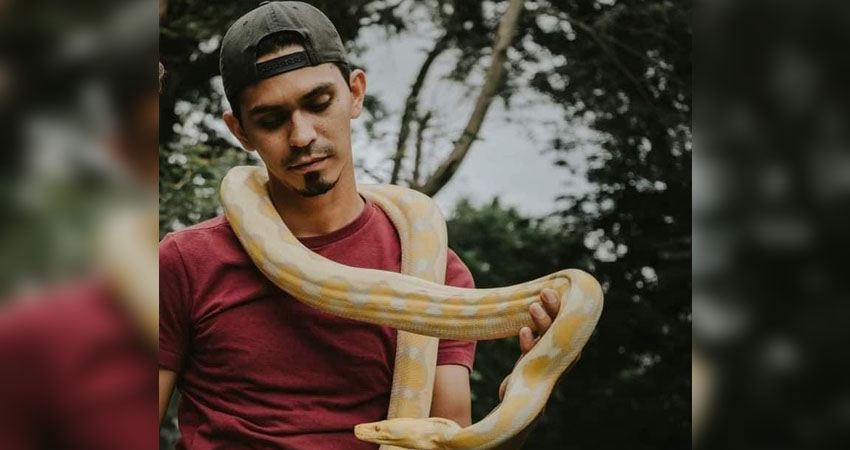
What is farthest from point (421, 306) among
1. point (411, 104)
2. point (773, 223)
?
point (411, 104)

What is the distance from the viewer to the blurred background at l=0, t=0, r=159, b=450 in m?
0.84

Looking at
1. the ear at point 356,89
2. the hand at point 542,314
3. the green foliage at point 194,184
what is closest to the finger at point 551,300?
the hand at point 542,314

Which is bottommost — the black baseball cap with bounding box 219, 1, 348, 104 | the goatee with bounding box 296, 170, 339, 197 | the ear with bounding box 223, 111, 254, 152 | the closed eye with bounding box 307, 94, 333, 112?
the goatee with bounding box 296, 170, 339, 197

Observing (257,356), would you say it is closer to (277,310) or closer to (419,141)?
(277,310)

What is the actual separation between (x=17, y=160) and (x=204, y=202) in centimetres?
205

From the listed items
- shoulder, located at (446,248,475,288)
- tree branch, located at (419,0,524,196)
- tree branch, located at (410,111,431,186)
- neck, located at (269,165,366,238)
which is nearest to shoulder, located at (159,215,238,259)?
neck, located at (269,165,366,238)

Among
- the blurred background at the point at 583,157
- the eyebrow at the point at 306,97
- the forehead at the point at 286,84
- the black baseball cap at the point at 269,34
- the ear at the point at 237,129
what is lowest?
the blurred background at the point at 583,157

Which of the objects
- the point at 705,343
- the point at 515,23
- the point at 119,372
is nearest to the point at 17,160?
the point at 119,372

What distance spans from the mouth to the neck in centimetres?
7

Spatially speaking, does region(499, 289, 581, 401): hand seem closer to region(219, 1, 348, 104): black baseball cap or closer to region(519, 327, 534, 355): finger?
region(519, 327, 534, 355): finger

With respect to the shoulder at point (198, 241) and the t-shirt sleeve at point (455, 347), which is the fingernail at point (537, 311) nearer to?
the t-shirt sleeve at point (455, 347)

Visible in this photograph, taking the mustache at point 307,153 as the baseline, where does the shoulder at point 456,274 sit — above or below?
below

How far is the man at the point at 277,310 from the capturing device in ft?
5.38

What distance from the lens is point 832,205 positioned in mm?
1021
